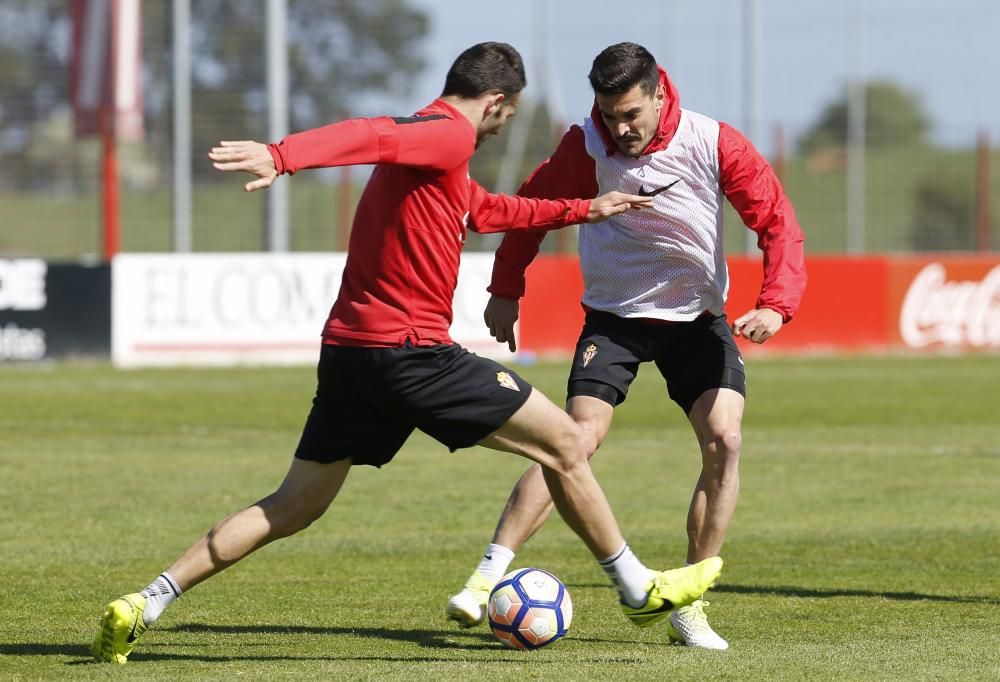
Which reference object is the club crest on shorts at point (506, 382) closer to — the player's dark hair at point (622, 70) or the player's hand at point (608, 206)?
the player's hand at point (608, 206)

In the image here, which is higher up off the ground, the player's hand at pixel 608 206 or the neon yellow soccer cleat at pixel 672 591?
the player's hand at pixel 608 206

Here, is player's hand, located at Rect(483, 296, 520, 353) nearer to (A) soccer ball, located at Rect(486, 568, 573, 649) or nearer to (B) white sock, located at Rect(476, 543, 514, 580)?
(B) white sock, located at Rect(476, 543, 514, 580)

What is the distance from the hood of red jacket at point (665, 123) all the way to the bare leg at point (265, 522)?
1.69 m

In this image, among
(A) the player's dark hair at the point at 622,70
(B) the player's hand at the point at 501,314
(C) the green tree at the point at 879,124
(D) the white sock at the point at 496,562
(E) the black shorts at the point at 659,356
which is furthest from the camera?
(C) the green tree at the point at 879,124

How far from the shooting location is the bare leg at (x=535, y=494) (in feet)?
22.1

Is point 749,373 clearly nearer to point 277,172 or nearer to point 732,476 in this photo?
point 732,476

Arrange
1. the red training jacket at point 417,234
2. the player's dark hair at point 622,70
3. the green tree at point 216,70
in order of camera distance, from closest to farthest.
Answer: the red training jacket at point 417,234 < the player's dark hair at point 622,70 < the green tree at point 216,70

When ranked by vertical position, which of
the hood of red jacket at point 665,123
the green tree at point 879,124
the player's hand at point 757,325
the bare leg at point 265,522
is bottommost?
the bare leg at point 265,522

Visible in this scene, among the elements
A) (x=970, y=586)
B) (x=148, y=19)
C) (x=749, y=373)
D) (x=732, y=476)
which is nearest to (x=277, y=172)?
(x=732, y=476)

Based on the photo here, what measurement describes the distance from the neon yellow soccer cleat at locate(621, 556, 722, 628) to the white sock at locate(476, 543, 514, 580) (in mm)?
598

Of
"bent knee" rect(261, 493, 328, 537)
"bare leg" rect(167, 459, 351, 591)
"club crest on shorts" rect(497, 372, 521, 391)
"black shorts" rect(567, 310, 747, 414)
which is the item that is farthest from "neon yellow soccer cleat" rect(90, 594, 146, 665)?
"black shorts" rect(567, 310, 747, 414)

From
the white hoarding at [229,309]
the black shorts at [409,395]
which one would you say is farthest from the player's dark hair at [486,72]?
the white hoarding at [229,309]

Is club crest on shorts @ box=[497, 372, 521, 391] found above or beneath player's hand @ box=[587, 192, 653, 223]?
beneath

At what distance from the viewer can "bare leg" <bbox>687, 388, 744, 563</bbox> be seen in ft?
22.1
